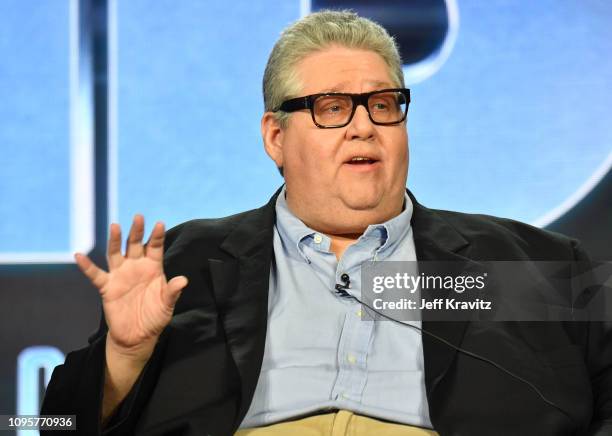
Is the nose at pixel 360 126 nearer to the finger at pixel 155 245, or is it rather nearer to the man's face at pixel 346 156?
the man's face at pixel 346 156

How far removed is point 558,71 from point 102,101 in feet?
4.46

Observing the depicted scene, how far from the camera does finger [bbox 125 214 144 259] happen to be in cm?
162

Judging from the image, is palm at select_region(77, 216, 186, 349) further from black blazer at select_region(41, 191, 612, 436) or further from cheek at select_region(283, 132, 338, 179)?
cheek at select_region(283, 132, 338, 179)

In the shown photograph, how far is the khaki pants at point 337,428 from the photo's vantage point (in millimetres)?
1787

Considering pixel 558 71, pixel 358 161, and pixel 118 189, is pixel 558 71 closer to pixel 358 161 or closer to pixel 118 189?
pixel 358 161

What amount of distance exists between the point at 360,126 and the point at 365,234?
0.25 m

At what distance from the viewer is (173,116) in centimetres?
263

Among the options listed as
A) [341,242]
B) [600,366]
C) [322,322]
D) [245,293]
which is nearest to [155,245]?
[245,293]

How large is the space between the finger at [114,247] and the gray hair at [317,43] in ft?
2.15

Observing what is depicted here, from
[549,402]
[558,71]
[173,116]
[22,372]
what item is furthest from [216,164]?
[549,402]

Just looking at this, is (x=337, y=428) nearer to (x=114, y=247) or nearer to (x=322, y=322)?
(x=322, y=322)

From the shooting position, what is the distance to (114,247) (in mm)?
1646

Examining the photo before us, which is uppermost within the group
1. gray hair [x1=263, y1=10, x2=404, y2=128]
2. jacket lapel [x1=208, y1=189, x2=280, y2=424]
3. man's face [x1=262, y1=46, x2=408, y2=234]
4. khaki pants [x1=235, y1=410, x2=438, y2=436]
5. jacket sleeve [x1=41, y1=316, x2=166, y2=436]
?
gray hair [x1=263, y1=10, x2=404, y2=128]

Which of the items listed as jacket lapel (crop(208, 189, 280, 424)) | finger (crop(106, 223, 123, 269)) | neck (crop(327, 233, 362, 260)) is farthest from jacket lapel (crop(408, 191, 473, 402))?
finger (crop(106, 223, 123, 269))
